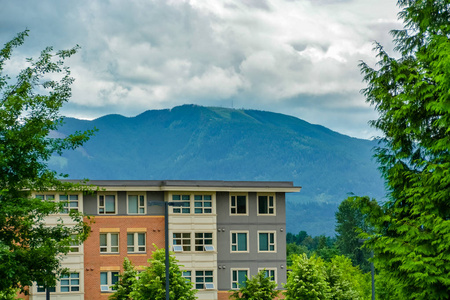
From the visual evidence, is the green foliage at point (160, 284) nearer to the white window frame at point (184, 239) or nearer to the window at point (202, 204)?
the white window frame at point (184, 239)

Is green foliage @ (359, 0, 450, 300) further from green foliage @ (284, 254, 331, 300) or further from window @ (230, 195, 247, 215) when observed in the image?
window @ (230, 195, 247, 215)

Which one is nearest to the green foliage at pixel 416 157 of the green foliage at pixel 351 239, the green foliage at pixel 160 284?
the green foliage at pixel 160 284

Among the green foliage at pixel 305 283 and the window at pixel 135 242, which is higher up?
→ the window at pixel 135 242

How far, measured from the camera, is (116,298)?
55281 millimetres

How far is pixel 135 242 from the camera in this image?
62.2 m

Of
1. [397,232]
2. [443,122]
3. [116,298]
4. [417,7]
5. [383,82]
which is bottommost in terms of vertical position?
[116,298]

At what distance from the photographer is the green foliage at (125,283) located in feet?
181

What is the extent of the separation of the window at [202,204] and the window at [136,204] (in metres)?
4.41

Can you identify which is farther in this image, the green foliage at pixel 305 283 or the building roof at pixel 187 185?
the building roof at pixel 187 185

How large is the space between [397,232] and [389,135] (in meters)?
3.30

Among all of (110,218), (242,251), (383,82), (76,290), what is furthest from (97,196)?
(383,82)

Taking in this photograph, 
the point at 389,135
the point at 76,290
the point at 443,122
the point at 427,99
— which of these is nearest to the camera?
the point at 443,122

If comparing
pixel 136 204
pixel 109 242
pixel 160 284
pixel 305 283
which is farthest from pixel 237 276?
pixel 160 284

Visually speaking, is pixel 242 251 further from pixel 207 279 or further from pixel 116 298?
pixel 116 298
